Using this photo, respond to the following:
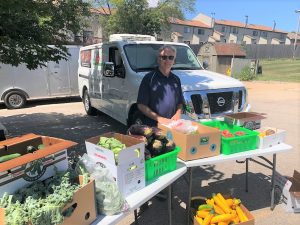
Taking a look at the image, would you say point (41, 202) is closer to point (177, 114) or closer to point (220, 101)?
point (177, 114)

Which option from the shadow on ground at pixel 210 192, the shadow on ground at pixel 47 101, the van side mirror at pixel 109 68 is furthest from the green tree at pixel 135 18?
the shadow on ground at pixel 210 192

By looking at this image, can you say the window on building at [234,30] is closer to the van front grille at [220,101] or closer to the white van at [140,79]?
the white van at [140,79]

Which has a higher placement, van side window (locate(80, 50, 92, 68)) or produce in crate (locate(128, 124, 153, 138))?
van side window (locate(80, 50, 92, 68))

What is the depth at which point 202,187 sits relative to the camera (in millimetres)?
4805

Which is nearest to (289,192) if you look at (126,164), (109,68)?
(126,164)

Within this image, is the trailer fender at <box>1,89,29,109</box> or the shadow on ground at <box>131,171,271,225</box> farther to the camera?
the trailer fender at <box>1,89,29,109</box>

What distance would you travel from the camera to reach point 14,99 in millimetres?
12047

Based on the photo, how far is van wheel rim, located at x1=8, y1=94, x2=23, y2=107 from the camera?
12.0 metres

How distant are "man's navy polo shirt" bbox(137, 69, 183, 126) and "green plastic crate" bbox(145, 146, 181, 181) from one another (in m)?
1.02

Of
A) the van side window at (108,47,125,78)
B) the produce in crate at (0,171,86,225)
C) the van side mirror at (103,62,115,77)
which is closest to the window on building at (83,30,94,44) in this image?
the van side window at (108,47,125,78)

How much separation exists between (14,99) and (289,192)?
35.2 feet

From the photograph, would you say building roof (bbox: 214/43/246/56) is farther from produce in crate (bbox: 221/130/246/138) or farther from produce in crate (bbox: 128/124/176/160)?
produce in crate (bbox: 128/124/176/160)

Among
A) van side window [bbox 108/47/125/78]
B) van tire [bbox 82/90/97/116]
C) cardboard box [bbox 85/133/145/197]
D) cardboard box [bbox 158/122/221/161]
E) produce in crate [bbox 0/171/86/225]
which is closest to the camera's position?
produce in crate [bbox 0/171/86/225]

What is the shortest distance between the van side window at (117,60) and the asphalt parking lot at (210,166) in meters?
1.78
